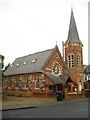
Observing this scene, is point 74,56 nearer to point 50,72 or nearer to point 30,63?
point 50,72

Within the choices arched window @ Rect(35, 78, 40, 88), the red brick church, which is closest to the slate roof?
the red brick church

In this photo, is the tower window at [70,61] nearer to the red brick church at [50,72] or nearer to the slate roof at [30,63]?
the red brick church at [50,72]

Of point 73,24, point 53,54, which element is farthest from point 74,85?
point 73,24

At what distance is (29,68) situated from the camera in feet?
161

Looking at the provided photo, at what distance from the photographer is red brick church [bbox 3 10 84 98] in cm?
4425

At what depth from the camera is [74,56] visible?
2105 inches

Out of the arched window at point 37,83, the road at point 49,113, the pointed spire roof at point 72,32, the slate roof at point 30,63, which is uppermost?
the pointed spire roof at point 72,32

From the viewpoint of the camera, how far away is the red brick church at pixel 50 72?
4425cm

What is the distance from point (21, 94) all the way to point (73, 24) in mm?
19887

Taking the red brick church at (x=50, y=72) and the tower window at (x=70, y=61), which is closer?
the red brick church at (x=50, y=72)

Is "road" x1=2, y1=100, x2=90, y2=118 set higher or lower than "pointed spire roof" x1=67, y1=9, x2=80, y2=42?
lower

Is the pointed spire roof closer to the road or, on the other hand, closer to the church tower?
the church tower

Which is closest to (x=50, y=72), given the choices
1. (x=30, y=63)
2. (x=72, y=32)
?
(x=30, y=63)

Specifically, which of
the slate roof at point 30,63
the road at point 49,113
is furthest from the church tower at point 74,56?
the road at point 49,113
